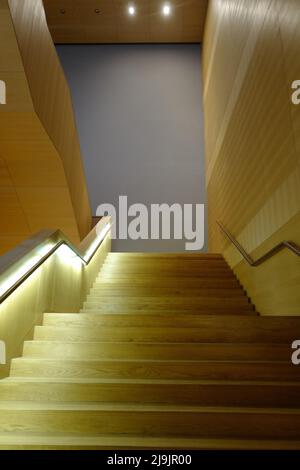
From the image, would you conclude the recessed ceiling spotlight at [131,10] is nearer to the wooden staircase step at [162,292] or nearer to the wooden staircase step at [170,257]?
the wooden staircase step at [170,257]

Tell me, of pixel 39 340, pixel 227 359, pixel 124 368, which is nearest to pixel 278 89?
pixel 227 359

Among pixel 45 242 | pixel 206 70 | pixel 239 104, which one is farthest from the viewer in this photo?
pixel 206 70

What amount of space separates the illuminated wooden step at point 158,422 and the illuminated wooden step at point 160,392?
0.58 feet

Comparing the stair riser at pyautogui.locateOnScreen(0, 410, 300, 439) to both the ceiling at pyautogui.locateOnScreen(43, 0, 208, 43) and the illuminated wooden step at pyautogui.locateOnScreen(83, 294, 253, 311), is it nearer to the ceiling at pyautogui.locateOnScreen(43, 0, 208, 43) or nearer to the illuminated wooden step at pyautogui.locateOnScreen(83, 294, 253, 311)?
the illuminated wooden step at pyautogui.locateOnScreen(83, 294, 253, 311)

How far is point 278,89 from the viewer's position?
13.0 feet

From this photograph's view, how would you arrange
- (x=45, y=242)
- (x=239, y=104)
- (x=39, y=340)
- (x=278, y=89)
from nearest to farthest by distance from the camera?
(x=39, y=340) → (x=45, y=242) → (x=278, y=89) → (x=239, y=104)

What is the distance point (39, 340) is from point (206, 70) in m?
8.49

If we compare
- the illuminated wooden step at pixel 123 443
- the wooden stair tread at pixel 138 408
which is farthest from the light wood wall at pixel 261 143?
the illuminated wooden step at pixel 123 443

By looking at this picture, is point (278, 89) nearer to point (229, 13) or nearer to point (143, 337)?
point (143, 337)

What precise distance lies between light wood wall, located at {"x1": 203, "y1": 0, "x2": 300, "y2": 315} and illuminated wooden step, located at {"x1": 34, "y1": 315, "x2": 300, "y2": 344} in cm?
41

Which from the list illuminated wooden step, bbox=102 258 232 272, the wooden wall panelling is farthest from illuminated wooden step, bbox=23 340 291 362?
illuminated wooden step, bbox=102 258 232 272

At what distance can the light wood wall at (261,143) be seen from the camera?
365 centimetres

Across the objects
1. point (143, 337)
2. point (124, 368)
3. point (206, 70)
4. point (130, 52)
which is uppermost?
point (130, 52)

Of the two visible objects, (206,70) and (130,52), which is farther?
(130,52)
